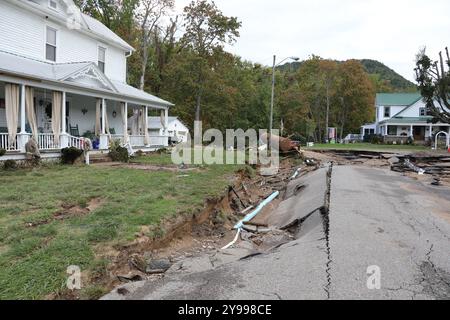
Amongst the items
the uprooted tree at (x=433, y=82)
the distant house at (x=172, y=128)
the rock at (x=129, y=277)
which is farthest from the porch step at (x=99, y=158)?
the uprooted tree at (x=433, y=82)

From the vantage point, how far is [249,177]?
16.6 metres

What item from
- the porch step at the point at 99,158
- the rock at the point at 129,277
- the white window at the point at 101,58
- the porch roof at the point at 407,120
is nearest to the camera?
the rock at the point at 129,277

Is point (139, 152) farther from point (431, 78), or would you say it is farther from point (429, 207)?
point (431, 78)

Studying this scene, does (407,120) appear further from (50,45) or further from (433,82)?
(50,45)

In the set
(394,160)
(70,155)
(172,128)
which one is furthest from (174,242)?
(172,128)

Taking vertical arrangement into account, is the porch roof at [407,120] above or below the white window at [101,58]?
below

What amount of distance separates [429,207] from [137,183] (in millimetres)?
7407

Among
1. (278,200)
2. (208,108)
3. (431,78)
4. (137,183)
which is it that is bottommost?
(278,200)

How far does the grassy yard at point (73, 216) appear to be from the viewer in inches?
183

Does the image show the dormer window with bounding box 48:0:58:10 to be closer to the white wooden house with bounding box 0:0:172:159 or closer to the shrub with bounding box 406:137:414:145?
the white wooden house with bounding box 0:0:172:159

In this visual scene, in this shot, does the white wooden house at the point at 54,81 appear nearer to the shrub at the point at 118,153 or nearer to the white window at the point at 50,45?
the white window at the point at 50,45

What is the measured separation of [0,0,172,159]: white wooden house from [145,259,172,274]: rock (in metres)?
9.76

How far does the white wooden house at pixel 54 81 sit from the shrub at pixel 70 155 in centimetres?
43

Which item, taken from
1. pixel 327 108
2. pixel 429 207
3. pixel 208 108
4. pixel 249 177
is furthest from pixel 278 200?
pixel 327 108
